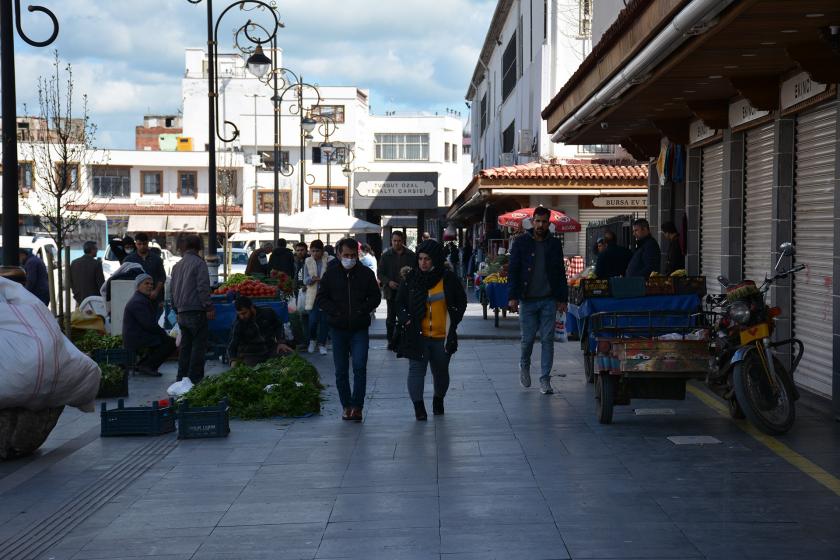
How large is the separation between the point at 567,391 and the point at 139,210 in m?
63.5

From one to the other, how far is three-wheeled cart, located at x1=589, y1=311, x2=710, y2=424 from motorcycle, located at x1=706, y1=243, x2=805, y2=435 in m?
0.23

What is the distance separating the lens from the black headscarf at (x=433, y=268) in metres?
11.2

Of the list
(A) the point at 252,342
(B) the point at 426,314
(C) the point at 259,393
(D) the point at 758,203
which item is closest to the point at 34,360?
(C) the point at 259,393

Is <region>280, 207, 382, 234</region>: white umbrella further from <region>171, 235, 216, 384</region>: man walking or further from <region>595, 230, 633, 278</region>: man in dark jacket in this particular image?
<region>171, 235, 216, 384</region>: man walking

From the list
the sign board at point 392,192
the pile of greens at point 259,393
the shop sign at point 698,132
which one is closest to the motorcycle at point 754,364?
the pile of greens at point 259,393

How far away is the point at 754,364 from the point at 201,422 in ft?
15.4

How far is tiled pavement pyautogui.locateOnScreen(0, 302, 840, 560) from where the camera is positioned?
650cm

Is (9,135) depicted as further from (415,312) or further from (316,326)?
(316,326)

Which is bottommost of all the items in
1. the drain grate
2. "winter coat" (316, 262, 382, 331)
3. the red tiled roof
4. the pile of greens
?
the drain grate

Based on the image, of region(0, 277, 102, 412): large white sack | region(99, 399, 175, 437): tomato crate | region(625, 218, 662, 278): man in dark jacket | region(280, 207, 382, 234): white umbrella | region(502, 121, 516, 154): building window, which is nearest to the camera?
region(0, 277, 102, 412): large white sack

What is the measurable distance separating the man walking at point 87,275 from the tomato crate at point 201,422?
10405 mm

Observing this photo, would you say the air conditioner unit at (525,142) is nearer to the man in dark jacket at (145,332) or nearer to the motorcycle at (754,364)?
the man in dark jacket at (145,332)

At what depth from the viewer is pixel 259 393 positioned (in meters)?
11.9

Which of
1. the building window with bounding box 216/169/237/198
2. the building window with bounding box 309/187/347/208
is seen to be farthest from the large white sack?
the building window with bounding box 309/187/347/208
